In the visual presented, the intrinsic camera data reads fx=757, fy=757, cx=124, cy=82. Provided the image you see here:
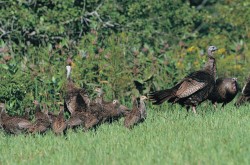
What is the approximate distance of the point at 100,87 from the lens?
52.0ft

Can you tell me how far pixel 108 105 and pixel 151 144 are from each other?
10.9ft

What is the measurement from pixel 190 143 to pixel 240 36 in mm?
11914

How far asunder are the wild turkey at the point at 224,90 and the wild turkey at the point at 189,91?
1.40 ft

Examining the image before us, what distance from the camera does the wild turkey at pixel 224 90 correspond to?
14570mm

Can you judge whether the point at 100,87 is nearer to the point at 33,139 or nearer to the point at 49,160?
the point at 33,139

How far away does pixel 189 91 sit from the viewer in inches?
547

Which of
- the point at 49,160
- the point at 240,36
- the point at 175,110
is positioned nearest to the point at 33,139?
the point at 49,160

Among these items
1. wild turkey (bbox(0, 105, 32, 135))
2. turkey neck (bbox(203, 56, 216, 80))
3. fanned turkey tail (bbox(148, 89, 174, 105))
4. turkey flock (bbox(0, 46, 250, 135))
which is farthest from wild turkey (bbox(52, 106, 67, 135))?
turkey neck (bbox(203, 56, 216, 80))

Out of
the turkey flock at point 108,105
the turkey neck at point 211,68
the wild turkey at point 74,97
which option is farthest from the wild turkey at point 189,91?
the wild turkey at point 74,97

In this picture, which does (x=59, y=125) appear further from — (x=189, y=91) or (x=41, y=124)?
(x=189, y=91)

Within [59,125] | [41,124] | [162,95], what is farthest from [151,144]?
[162,95]

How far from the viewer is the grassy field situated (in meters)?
9.60

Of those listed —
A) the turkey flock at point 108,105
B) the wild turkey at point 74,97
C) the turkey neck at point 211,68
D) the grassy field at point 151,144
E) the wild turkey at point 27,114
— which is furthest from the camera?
the turkey neck at point 211,68

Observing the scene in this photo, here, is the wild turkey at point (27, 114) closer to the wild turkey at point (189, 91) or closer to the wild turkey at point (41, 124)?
the wild turkey at point (41, 124)
